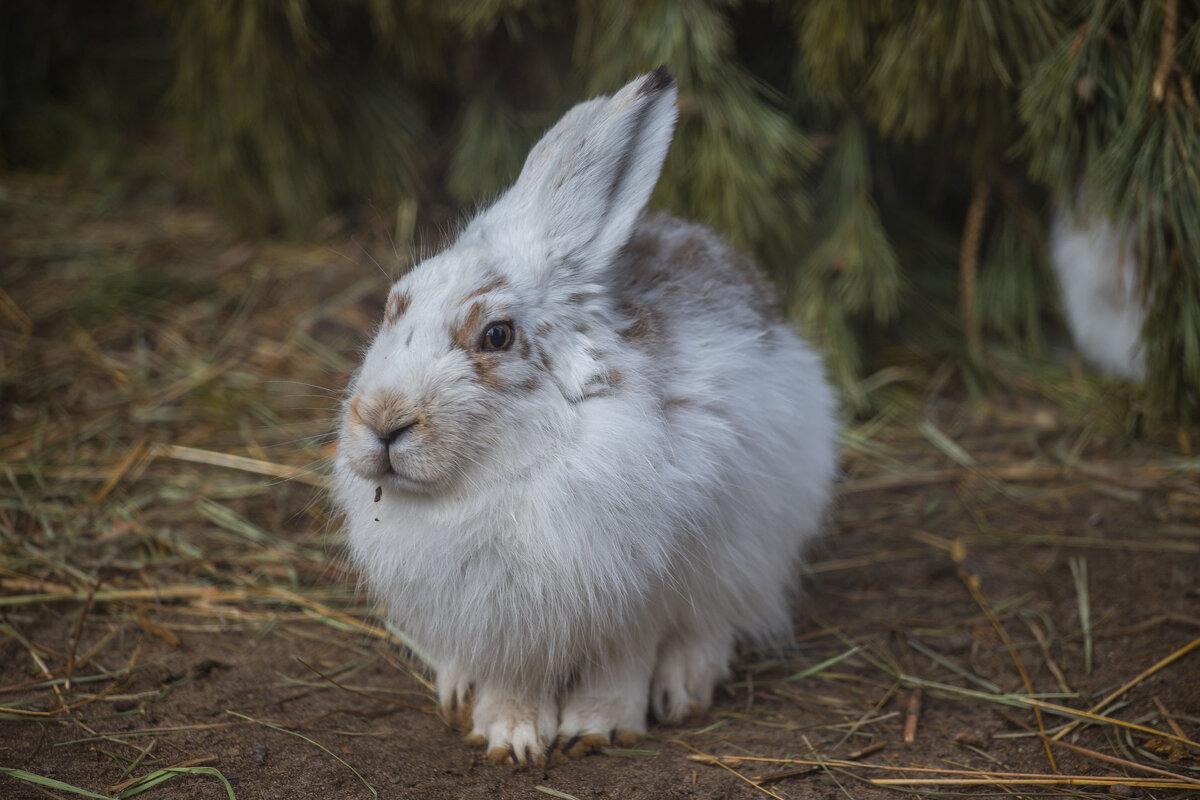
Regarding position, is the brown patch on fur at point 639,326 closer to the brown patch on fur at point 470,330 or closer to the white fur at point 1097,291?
the brown patch on fur at point 470,330

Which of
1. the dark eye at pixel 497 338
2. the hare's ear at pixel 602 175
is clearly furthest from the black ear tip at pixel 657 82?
the dark eye at pixel 497 338

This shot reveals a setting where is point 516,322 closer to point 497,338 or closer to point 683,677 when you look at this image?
point 497,338

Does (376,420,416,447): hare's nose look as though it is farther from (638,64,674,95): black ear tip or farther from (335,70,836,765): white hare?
(638,64,674,95): black ear tip

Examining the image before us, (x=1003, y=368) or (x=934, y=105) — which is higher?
(x=934, y=105)

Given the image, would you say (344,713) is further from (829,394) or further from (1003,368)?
(1003,368)

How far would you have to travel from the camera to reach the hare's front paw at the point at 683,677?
2240 millimetres

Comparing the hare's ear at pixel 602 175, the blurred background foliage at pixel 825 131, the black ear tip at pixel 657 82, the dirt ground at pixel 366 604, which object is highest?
the black ear tip at pixel 657 82

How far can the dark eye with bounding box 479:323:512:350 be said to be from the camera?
187 cm

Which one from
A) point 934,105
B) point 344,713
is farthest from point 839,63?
point 344,713

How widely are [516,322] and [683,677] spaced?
2.97 ft

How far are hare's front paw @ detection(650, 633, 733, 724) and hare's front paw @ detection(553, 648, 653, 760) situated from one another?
0.28 ft

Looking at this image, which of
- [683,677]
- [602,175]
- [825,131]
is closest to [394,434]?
A: [602,175]

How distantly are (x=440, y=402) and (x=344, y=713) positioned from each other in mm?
817

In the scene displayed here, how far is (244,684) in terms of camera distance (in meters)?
2.24
